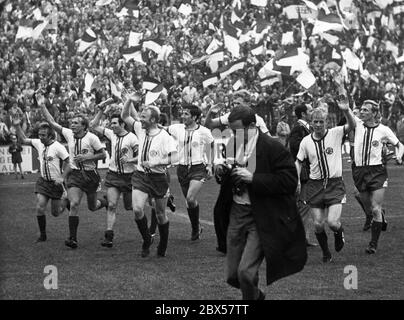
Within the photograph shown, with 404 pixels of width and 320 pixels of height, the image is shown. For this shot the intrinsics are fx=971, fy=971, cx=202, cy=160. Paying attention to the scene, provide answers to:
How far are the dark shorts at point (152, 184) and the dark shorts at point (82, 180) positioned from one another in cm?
166

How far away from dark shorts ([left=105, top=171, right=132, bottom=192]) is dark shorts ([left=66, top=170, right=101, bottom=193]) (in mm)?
289

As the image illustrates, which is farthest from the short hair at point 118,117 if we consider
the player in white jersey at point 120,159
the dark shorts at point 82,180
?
the dark shorts at point 82,180

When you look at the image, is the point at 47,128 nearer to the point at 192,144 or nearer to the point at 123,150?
the point at 123,150

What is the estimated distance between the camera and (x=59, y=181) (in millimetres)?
14828

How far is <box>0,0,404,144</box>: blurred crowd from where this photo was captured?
91.9 ft

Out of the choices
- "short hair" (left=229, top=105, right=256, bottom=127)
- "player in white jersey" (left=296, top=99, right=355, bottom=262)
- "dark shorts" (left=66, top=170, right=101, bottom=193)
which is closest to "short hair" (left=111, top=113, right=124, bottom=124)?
"dark shorts" (left=66, top=170, right=101, bottom=193)

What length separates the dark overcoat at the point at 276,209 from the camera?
8.31m

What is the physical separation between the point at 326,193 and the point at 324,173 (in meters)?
0.26

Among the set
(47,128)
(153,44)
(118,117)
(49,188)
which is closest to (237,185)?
(118,117)

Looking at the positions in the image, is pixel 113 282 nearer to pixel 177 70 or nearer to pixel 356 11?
pixel 177 70

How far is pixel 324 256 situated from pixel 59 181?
456cm

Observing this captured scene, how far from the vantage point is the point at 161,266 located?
12211 millimetres

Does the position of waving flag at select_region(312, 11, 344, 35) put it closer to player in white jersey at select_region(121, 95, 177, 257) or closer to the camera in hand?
player in white jersey at select_region(121, 95, 177, 257)

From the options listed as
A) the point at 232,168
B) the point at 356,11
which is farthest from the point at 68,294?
the point at 356,11
